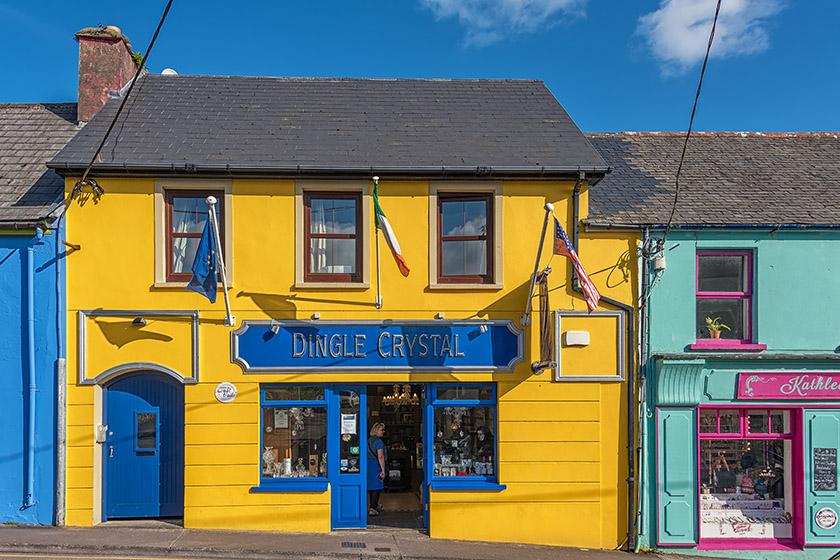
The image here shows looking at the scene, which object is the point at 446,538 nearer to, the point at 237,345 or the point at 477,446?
the point at 477,446

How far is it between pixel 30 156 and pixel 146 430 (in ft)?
18.8

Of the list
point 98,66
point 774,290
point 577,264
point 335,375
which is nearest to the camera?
point 577,264

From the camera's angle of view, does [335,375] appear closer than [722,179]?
Yes

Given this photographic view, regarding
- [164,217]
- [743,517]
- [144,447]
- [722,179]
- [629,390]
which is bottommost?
[743,517]

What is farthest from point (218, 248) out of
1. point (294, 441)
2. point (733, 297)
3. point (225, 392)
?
point (733, 297)

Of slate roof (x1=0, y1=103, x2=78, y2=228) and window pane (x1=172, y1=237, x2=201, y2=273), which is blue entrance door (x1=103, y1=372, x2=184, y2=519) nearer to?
window pane (x1=172, y1=237, x2=201, y2=273)

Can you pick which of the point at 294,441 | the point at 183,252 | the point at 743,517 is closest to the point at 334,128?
the point at 183,252

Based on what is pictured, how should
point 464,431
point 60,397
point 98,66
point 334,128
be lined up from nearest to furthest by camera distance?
1. point 60,397
2. point 464,431
3. point 334,128
4. point 98,66

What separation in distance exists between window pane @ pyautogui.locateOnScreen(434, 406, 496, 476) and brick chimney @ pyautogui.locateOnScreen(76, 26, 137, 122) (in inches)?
372

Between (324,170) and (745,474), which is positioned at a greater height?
(324,170)

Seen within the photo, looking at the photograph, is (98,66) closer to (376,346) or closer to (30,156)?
(30,156)

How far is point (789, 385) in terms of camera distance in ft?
35.9

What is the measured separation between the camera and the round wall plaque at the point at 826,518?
36.0 ft

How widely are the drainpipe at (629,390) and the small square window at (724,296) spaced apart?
54.1 inches
